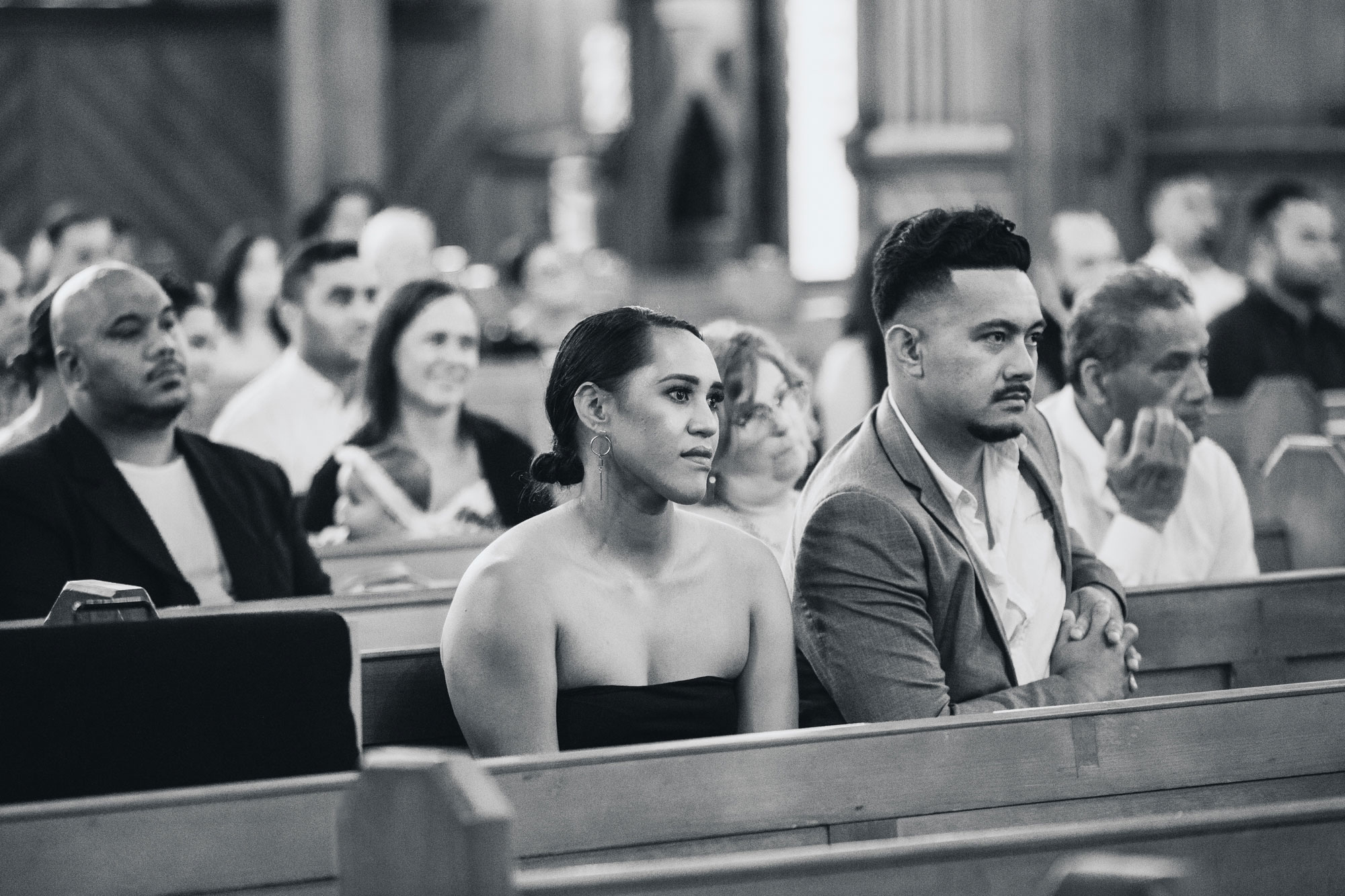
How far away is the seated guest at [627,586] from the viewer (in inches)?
96.2

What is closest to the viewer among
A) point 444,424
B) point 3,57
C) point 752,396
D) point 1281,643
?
point 1281,643

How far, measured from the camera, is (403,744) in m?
2.61

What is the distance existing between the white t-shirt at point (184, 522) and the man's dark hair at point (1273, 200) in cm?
421

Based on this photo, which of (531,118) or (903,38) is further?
(531,118)

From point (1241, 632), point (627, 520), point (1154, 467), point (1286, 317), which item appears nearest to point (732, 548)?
point (627, 520)

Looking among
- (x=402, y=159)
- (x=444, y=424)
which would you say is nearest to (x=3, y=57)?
(x=402, y=159)

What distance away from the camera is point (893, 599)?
2506mm

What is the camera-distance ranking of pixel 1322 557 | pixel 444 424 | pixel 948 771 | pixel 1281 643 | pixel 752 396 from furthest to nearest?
pixel 444 424 < pixel 1322 557 < pixel 752 396 < pixel 1281 643 < pixel 948 771

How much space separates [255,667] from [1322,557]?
2.60 metres

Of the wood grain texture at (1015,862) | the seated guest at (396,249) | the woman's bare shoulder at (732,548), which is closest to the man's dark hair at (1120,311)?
the woman's bare shoulder at (732,548)

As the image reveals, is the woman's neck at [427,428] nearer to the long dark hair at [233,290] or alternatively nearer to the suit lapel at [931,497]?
the suit lapel at [931,497]

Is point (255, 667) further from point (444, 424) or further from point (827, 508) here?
point (444, 424)

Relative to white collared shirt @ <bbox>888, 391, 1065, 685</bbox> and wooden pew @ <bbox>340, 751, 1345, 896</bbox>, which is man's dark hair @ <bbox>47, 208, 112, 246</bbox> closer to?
white collared shirt @ <bbox>888, 391, 1065, 685</bbox>

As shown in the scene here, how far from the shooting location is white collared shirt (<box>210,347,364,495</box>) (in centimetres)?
477
